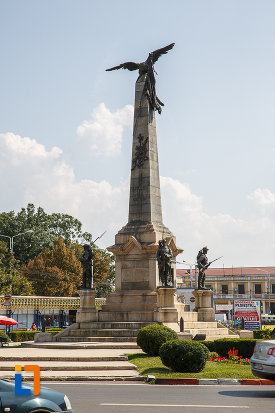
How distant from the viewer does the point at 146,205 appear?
30.4 m

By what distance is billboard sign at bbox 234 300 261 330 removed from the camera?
1283 inches

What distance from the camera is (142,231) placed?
2973 centimetres

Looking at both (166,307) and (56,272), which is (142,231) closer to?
(166,307)

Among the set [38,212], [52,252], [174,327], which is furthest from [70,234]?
[174,327]

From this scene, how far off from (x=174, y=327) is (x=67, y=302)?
2522 cm

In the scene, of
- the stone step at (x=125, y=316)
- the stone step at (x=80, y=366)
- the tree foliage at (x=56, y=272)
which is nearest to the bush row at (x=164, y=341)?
the stone step at (x=80, y=366)

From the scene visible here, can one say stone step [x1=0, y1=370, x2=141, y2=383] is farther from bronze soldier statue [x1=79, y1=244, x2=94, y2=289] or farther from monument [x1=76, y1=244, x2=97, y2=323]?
bronze soldier statue [x1=79, y1=244, x2=94, y2=289]

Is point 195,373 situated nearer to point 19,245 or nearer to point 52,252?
point 52,252

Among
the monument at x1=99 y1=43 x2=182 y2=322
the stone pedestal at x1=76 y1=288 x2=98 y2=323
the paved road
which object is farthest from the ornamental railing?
the paved road

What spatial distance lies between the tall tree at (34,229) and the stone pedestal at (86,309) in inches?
1694

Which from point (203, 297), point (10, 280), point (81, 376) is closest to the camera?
point (81, 376)

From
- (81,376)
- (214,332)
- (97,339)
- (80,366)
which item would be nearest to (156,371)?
(81,376)

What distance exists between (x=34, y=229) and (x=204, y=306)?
4704cm

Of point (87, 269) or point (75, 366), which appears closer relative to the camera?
point (75, 366)
